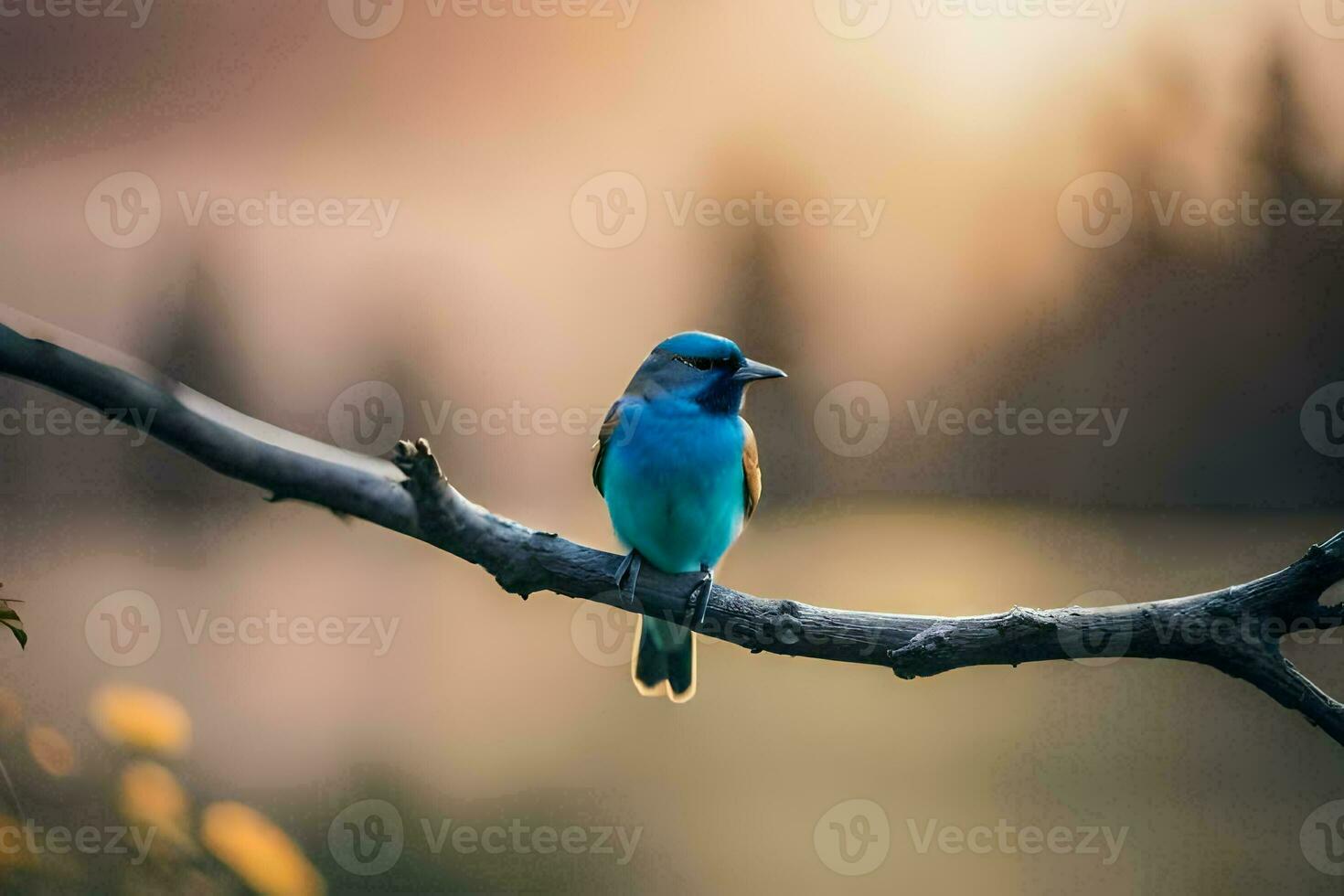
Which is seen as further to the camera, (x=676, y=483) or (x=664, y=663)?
(x=664, y=663)

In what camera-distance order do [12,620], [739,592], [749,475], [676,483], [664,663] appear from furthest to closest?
[664,663], [749,475], [676,483], [739,592], [12,620]

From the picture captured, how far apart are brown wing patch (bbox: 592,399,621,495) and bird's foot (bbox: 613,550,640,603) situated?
0.31m

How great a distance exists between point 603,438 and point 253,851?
1125mm

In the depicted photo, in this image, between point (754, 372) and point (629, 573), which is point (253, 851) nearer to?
point (629, 573)

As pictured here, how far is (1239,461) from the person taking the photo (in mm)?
4426

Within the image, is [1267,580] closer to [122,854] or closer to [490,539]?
[490,539]

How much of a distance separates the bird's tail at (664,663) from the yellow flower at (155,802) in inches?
37.7

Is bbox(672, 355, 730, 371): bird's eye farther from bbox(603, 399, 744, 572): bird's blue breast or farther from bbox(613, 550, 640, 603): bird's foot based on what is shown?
bbox(613, 550, 640, 603): bird's foot

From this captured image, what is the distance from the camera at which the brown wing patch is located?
2102mm

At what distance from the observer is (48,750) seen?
6.72 ft

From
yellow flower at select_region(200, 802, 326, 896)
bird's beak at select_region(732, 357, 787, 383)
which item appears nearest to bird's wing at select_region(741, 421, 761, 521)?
bird's beak at select_region(732, 357, 787, 383)

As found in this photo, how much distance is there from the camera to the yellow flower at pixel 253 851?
2002 mm

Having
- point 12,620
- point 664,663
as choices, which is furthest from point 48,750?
point 664,663

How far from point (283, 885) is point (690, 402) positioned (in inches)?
50.8
